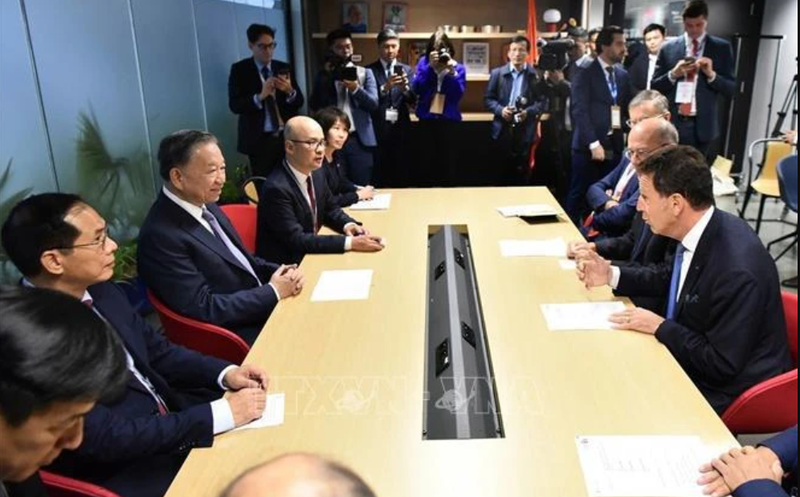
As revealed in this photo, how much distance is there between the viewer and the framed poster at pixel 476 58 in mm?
6344

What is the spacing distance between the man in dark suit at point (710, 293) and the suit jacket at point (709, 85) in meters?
2.90

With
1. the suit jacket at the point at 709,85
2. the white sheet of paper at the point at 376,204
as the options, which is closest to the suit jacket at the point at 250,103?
the white sheet of paper at the point at 376,204

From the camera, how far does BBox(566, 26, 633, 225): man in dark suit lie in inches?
185

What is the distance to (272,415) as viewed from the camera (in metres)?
1.51

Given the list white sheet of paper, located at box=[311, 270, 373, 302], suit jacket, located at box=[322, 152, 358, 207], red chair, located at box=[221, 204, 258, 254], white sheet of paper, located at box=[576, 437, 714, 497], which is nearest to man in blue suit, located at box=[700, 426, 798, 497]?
white sheet of paper, located at box=[576, 437, 714, 497]

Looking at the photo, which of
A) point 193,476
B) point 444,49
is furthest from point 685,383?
point 444,49

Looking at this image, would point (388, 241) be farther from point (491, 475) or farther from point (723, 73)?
point (723, 73)

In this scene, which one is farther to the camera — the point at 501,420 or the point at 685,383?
the point at 685,383

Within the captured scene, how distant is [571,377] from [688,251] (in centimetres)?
65

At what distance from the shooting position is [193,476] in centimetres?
130

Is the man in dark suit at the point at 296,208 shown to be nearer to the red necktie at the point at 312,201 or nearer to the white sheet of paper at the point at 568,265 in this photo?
the red necktie at the point at 312,201

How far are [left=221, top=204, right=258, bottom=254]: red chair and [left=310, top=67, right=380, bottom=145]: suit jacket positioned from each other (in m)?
1.82

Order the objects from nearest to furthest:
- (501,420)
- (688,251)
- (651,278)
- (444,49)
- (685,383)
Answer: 1. (501,420)
2. (685,383)
3. (688,251)
4. (651,278)
5. (444,49)

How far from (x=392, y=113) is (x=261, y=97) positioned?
1.08 m
